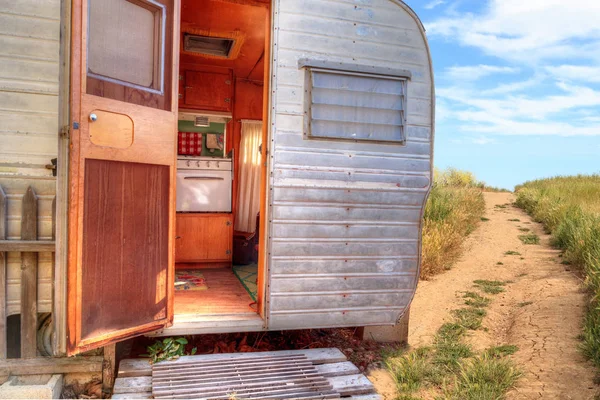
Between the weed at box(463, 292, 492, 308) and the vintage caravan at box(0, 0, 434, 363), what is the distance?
245cm

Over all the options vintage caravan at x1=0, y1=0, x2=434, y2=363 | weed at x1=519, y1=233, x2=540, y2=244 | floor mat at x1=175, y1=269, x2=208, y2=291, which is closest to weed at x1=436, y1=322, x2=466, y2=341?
vintage caravan at x1=0, y1=0, x2=434, y2=363

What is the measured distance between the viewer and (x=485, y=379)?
4.04m

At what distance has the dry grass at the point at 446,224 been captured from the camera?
7.94m

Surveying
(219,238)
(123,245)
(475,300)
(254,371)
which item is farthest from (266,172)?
(475,300)

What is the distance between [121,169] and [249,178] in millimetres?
3880

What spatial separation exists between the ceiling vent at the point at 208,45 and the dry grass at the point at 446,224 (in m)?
4.67

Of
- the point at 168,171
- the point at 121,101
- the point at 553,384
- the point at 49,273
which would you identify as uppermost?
the point at 121,101

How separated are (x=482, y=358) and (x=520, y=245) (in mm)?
5895

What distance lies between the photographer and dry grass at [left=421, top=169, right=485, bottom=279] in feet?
26.0

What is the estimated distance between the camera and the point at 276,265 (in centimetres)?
402

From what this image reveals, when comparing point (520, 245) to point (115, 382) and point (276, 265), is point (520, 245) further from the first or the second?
point (115, 382)

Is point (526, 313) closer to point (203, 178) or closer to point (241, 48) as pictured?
point (203, 178)

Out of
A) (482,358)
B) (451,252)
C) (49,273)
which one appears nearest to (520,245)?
(451,252)

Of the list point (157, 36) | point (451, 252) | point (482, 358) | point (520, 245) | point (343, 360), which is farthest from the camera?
point (520, 245)
